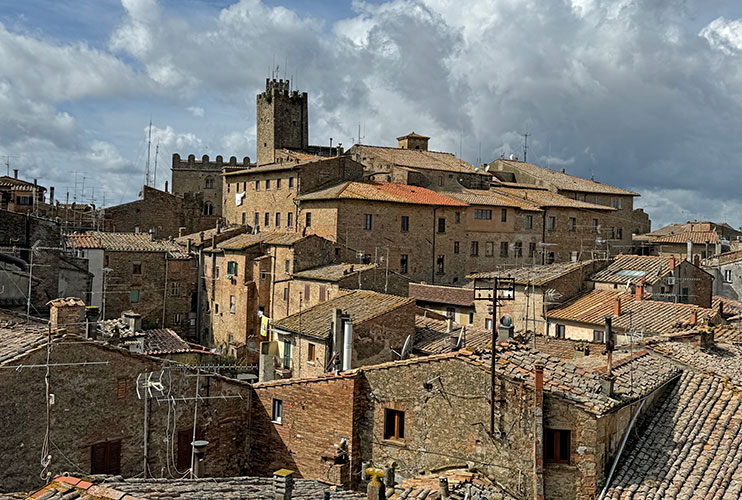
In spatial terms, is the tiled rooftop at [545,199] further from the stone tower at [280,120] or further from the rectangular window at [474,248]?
the stone tower at [280,120]

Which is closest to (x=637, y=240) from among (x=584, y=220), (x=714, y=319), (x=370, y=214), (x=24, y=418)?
(x=584, y=220)

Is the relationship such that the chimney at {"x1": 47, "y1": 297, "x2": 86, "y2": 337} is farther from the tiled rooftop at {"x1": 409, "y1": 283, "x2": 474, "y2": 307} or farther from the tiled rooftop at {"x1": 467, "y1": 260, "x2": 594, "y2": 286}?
the tiled rooftop at {"x1": 409, "y1": 283, "x2": 474, "y2": 307}

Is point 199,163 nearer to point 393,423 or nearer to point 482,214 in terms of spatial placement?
point 482,214

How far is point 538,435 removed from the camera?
13688 mm

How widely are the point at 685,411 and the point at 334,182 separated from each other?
3093 centimetres

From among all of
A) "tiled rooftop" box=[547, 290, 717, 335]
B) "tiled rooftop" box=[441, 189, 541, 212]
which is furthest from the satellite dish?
"tiled rooftop" box=[441, 189, 541, 212]

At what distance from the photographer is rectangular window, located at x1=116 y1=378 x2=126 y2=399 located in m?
15.6

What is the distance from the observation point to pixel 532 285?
29.4 m

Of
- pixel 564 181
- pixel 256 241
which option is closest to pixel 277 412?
pixel 256 241

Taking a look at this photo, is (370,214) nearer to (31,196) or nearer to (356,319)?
(356,319)

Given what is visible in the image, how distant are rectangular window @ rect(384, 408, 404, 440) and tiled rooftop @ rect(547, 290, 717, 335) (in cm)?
1105

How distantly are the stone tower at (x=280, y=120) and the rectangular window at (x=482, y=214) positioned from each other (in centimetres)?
2419

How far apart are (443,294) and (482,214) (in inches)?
482

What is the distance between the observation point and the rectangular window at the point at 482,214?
45.4 m
